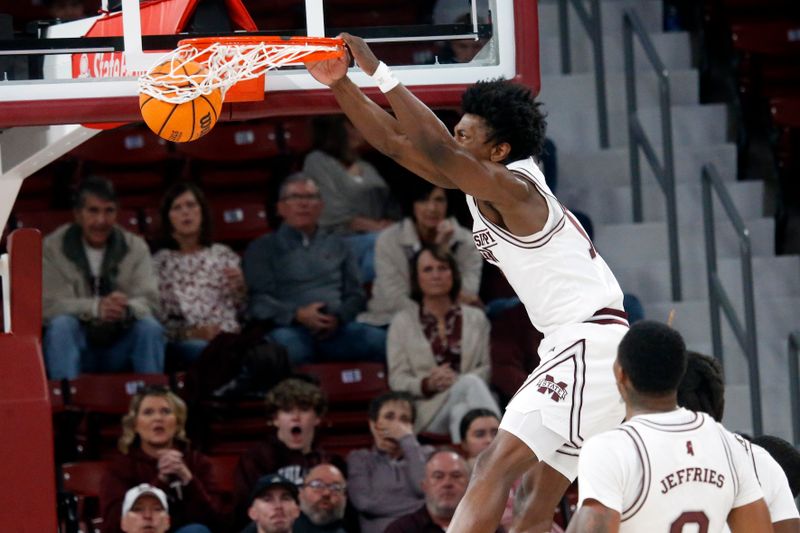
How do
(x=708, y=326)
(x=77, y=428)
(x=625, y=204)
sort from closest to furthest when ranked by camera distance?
(x=77, y=428) < (x=708, y=326) < (x=625, y=204)

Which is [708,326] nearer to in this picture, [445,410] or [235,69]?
A: [445,410]

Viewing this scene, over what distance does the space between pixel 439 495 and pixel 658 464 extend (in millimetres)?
3469

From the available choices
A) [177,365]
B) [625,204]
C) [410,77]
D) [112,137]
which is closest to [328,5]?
[112,137]

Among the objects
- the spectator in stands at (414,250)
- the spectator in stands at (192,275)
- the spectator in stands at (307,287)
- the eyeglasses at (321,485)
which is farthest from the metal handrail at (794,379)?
the spectator in stands at (192,275)

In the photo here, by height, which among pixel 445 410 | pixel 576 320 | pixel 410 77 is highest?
pixel 410 77

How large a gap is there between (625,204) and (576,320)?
16.1 ft

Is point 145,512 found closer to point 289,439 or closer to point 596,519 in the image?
point 289,439

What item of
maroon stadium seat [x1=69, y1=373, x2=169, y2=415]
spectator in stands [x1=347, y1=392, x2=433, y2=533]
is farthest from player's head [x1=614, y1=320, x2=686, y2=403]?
maroon stadium seat [x1=69, y1=373, x2=169, y2=415]

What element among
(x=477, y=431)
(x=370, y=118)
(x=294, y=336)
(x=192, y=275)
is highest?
(x=370, y=118)

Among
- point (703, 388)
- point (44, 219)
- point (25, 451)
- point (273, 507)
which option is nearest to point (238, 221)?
point (44, 219)

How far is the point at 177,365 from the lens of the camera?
8.87 metres

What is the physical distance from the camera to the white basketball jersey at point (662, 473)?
416cm

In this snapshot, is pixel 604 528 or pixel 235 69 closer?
pixel 604 528

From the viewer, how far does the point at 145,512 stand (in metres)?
7.40
